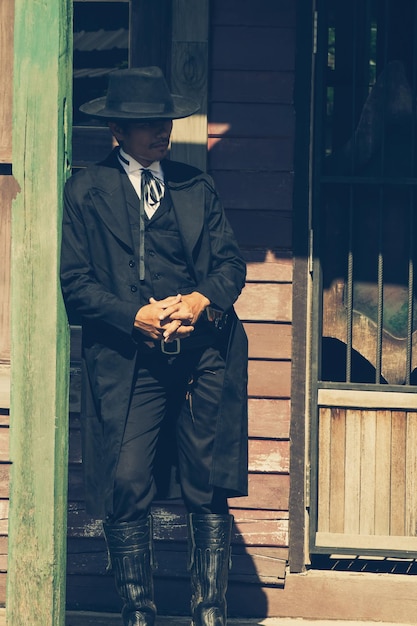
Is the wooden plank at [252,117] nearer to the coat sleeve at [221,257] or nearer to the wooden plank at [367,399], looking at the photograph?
the coat sleeve at [221,257]

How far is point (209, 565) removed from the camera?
4.65 meters

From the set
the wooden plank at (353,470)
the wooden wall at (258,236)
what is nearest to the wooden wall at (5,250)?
the wooden wall at (258,236)

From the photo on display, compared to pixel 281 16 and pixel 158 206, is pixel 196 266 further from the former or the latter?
pixel 281 16

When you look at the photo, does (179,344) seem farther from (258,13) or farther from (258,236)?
(258,13)

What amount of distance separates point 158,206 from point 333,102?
5.05ft

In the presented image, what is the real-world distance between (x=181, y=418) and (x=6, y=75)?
2119 millimetres

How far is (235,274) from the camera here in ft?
15.6

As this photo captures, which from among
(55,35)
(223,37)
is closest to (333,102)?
(223,37)

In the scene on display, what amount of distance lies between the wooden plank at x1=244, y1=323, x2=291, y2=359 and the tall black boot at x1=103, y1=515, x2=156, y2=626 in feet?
4.66

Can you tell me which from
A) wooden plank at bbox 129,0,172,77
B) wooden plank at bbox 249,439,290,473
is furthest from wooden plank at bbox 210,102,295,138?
wooden plank at bbox 249,439,290,473

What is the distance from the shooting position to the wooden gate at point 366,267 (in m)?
5.82

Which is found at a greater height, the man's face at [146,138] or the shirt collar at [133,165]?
the man's face at [146,138]

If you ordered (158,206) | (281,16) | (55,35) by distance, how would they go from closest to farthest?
(55,35)
(158,206)
(281,16)

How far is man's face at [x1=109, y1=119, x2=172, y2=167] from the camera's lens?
4656mm
